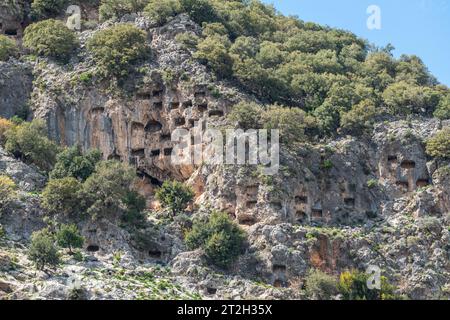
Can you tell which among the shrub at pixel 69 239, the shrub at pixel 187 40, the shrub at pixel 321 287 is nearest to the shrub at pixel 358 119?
the shrub at pixel 187 40

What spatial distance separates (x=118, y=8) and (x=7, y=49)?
11525 mm

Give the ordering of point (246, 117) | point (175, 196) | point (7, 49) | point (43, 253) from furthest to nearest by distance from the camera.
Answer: point (7, 49) → point (246, 117) → point (175, 196) → point (43, 253)

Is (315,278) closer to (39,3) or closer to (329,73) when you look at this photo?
(329,73)

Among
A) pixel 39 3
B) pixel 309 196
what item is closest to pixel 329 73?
pixel 309 196

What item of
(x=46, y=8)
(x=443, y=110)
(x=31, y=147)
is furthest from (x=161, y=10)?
(x=443, y=110)

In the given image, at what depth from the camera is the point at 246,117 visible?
281 ft

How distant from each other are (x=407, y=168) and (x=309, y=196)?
914 centimetres

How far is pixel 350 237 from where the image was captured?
258 ft

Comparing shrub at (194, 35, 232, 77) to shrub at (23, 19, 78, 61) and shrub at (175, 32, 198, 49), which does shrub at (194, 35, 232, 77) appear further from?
shrub at (23, 19, 78, 61)

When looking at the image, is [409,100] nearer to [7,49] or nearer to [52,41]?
[52,41]

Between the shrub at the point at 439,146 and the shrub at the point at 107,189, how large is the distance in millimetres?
22905

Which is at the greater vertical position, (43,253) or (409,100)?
(409,100)

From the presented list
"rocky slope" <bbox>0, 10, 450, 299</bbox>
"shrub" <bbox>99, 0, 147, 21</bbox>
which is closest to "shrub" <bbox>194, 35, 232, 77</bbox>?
"rocky slope" <bbox>0, 10, 450, 299</bbox>

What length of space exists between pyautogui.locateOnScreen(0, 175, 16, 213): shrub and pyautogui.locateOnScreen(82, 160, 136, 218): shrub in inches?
193
